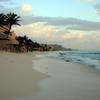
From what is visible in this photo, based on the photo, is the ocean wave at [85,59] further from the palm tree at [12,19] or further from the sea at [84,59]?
the palm tree at [12,19]

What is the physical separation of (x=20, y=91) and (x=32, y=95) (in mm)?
434

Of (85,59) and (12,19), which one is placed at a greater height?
(12,19)

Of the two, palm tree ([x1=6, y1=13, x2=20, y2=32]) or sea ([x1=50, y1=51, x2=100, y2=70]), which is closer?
sea ([x1=50, y1=51, x2=100, y2=70])

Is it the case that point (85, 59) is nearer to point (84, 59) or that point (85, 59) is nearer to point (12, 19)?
point (84, 59)

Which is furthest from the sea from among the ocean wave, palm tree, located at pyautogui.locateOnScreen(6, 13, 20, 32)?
palm tree, located at pyautogui.locateOnScreen(6, 13, 20, 32)

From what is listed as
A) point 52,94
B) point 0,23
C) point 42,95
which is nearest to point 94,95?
point 52,94

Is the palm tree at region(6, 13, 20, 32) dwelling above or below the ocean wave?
above

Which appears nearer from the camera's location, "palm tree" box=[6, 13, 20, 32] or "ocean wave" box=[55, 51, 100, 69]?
"ocean wave" box=[55, 51, 100, 69]

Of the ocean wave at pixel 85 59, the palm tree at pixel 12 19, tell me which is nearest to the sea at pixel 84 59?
the ocean wave at pixel 85 59

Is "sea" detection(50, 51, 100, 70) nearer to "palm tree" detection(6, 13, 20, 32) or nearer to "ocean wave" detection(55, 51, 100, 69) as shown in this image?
"ocean wave" detection(55, 51, 100, 69)

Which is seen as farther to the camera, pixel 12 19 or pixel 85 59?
pixel 12 19

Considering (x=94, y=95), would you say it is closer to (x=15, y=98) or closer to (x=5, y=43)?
(x=15, y=98)

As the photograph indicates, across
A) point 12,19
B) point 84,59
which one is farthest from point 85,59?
point 12,19

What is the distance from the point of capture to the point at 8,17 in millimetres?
43156
